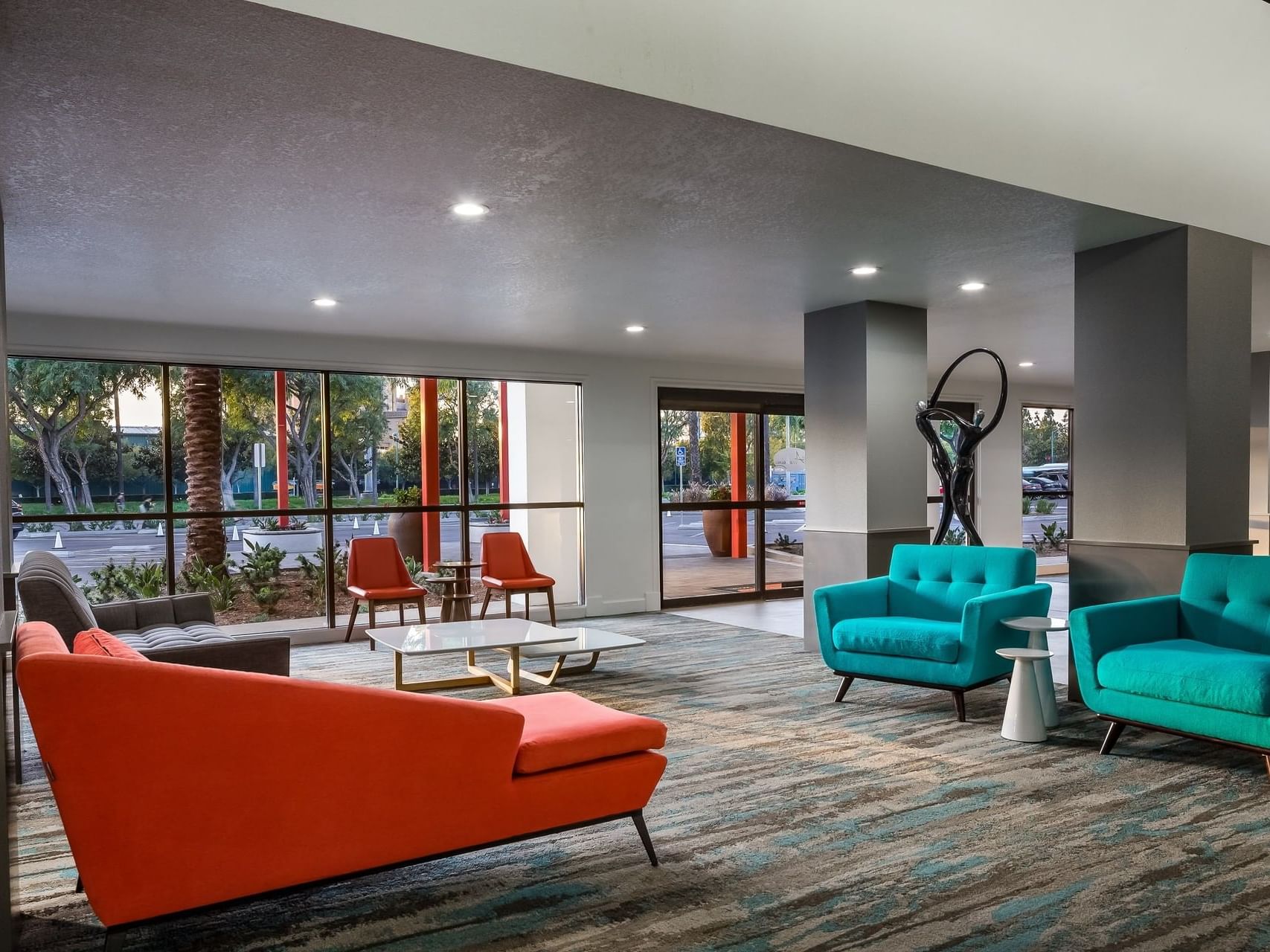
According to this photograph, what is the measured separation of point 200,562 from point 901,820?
5.86m

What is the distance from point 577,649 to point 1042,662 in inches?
97.2

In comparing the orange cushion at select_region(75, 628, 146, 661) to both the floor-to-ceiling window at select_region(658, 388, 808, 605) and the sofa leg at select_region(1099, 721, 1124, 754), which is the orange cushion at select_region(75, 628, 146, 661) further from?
the floor-to-ceiling window at select_region(658, 388, 808, 605)

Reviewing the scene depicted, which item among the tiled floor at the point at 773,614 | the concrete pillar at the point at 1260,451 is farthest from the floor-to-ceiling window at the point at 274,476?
the concrete pillar at the point at 1260,451

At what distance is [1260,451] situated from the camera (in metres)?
9.18

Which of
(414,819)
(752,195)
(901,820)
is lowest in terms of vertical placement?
(901,820)

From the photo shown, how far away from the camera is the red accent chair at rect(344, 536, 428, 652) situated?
721 centimetres

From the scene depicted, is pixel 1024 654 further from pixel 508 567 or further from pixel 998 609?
pixel 508 567

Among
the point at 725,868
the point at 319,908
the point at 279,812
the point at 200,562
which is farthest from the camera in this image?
the point at 200,562

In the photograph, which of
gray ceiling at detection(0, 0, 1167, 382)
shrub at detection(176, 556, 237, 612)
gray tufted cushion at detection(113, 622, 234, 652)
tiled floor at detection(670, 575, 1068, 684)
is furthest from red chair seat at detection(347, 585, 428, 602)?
tiled floor at detection(670, 575, 1068, 684)

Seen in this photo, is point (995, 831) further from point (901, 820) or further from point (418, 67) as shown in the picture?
point (418, 67)

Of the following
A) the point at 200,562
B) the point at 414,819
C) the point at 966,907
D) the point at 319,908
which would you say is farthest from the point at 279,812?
the point at 200,562

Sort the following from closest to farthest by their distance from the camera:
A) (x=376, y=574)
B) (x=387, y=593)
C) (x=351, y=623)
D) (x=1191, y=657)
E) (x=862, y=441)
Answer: (x=1191, y=657) < (x=862, y=441) < (x=387, y=593) < (x=351, y=623) < (x=376, y=574)

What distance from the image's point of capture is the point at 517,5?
2.68 meters

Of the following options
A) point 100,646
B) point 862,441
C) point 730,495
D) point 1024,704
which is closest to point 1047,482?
point 730,495
